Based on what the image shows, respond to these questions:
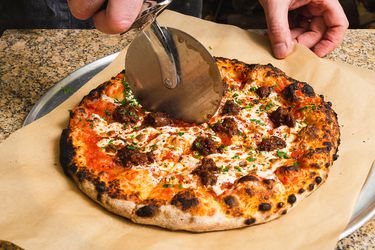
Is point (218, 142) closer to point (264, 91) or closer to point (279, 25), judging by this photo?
point (264, 91)

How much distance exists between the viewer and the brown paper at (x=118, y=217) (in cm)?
190

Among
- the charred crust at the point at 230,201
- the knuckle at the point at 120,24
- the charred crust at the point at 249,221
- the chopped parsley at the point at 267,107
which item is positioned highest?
the knuckle at the point at 120,24

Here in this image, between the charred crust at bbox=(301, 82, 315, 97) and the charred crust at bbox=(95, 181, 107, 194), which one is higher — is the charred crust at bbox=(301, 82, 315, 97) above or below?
above

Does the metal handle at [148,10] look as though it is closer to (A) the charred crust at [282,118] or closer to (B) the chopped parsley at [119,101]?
(B) the chopped parsley at [119,101]

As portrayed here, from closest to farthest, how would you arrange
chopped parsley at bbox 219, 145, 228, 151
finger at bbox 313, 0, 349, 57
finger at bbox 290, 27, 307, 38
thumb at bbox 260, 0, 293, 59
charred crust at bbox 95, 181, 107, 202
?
charred crust at bbox 95, 181, 107, 202, chopped parsley at bbox 219, 145, 228, 151, thumb at bbox 260, 0, 293, 59, finger at bbox 313, 0, 349, 57, finger at bbox 290, 27, 307, 38

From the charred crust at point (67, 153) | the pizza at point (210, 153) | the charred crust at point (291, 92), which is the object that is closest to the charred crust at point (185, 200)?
the pizza at point (210, 153)

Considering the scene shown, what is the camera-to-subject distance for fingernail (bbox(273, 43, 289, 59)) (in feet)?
9.55

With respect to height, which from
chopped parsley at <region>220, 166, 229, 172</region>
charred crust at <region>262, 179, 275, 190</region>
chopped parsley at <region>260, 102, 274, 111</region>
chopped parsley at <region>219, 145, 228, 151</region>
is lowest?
chopped parsley at <region>219, 145, 228, 151</region>

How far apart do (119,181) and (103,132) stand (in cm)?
39

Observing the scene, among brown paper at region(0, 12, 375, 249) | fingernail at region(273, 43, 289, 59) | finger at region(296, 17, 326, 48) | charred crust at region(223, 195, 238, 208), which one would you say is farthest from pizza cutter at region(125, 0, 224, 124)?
finger at region(296, 17, 326, 48)

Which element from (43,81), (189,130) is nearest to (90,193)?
(189,130)

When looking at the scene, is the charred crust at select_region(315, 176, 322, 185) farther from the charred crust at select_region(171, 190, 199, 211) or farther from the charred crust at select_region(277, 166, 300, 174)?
the charred crust at select_region(171, 190, 199, 211)

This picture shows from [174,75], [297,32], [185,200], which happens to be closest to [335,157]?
[185,200]

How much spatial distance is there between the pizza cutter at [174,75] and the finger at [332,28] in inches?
39.9
